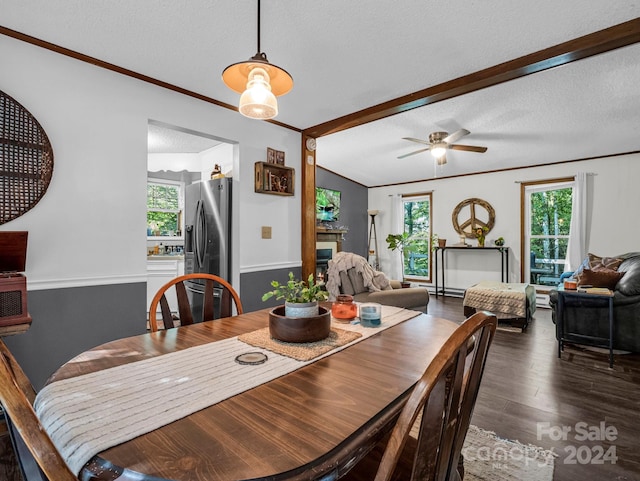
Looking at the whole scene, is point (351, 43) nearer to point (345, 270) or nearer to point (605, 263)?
point (345, 270)

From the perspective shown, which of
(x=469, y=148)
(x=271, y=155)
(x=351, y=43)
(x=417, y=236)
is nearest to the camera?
(x=351, y=43)

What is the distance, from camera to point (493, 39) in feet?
7.20

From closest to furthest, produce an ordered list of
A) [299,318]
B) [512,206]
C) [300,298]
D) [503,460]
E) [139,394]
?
[139,394] < [299,318] < [300,298] < [503,460] < [512,206]

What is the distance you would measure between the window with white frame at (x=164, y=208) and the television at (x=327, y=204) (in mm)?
2526

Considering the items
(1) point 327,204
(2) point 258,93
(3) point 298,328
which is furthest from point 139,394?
(1) point 327,204

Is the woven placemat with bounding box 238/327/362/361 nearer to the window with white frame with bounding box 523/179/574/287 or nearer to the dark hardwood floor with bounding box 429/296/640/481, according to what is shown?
the dark hardwood floor with bounding box 429/296/640/481

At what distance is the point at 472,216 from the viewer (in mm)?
6480

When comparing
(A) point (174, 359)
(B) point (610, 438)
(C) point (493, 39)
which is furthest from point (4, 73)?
(B) point (610, 438)

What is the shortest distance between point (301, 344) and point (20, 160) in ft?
6.93

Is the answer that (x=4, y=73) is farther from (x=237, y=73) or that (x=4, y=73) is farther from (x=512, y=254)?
(x=512, y=254)

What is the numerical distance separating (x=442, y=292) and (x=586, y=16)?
5.38m

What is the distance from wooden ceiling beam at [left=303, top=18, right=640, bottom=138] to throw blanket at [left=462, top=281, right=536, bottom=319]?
104 inches

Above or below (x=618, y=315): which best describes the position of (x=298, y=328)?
above

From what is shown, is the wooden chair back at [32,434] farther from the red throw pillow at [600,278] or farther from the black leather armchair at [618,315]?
the red throw pillow at [600,278]
